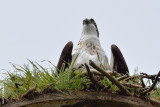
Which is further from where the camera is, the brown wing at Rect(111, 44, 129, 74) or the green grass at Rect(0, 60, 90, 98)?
the brown wing at Rect(111, 44, 129, 74)

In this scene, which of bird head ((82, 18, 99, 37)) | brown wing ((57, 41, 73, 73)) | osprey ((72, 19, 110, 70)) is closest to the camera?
osprey ((72, 19, 110, 70))

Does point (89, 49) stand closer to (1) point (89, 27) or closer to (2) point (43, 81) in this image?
(1) point (89, 27)

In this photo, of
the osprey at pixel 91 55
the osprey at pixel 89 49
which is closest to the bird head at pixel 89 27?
the osprey at pixel 89 49

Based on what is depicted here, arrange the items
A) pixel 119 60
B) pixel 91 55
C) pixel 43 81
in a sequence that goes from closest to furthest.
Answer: pixel 43 81, pixel 91 55, pixel 119 60

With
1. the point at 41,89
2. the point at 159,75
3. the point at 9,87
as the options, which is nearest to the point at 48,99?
the point at 41,89

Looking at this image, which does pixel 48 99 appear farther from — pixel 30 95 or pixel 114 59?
pixel 114 59

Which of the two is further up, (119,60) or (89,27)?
(89,27)

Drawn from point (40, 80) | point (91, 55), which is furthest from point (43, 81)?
point (91, 55)

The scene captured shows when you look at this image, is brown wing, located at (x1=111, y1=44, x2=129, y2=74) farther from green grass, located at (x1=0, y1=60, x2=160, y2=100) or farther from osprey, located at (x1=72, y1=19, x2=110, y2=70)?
green grass, located at (x1=0, y1=60, x2=160, y2=100)

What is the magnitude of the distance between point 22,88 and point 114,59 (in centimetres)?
205

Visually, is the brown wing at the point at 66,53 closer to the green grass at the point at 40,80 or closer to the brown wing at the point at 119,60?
the brown wing at the point at 119,60

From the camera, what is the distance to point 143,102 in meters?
2.08

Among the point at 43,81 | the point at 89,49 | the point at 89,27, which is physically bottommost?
the point at 43,81

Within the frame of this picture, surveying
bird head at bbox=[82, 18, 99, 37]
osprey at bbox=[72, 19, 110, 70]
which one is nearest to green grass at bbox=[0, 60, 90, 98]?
osprey at bbox=[72, 19, 110, 70]
